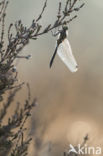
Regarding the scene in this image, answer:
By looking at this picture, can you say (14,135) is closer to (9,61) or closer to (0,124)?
(0,124)

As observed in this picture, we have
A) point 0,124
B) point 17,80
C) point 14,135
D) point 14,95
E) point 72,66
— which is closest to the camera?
point 72,66

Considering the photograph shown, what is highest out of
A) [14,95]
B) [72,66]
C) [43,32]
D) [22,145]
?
[14,95]

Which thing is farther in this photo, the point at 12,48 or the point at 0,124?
the point at 0,124

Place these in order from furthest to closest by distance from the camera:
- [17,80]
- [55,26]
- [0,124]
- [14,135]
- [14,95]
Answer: [14,95]
[0,124]
[14,135]
[17,80]
[55,26]

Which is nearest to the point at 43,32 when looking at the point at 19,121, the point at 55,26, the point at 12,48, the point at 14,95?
the point at 55,26

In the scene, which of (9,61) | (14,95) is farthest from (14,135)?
(14,95)

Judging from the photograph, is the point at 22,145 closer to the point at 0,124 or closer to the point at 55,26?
the point at 0,124

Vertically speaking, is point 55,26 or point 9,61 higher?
point 55,26
